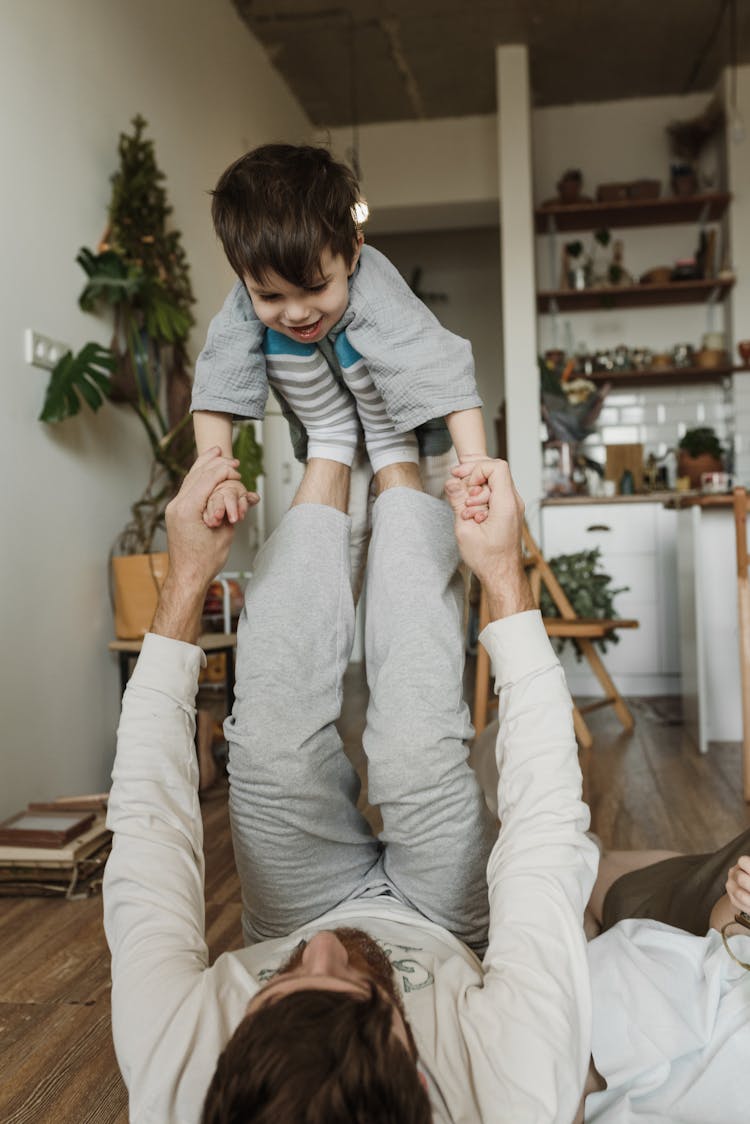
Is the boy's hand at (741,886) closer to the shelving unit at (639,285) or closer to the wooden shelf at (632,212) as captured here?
the shelving unit at (639,285)

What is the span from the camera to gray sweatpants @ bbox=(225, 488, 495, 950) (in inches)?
49.4

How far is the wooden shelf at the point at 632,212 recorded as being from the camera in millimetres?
5867

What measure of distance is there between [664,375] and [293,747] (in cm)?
530

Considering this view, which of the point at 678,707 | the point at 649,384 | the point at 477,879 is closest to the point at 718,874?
the point at 477,879

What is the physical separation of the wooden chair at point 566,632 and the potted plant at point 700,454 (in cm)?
140

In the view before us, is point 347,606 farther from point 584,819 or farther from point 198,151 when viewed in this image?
point 198,151

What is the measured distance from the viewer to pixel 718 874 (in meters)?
1.42

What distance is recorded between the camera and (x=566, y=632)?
159 inches

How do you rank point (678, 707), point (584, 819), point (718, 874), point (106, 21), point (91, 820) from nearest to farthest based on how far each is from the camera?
1. point (584, 819)
2. point (718, 874)
3. point (91, 820)
4. point (106, 21)
5. point (678, 707)

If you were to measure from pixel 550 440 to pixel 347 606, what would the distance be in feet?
14.4

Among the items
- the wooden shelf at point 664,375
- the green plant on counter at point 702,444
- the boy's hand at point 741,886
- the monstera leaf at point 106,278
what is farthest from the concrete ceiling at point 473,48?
the boy's hand at point 741,886

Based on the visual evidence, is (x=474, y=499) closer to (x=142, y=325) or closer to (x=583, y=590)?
(x=142, y=325)

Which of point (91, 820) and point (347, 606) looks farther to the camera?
point (91, 820)

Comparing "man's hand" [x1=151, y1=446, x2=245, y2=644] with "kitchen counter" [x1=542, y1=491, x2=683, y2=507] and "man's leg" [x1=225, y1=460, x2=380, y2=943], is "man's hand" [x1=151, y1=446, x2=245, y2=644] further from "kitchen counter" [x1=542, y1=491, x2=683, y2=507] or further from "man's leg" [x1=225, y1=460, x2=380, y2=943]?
"kitchen counter" [x1=542, y1=491, x2=683, y2=507]
